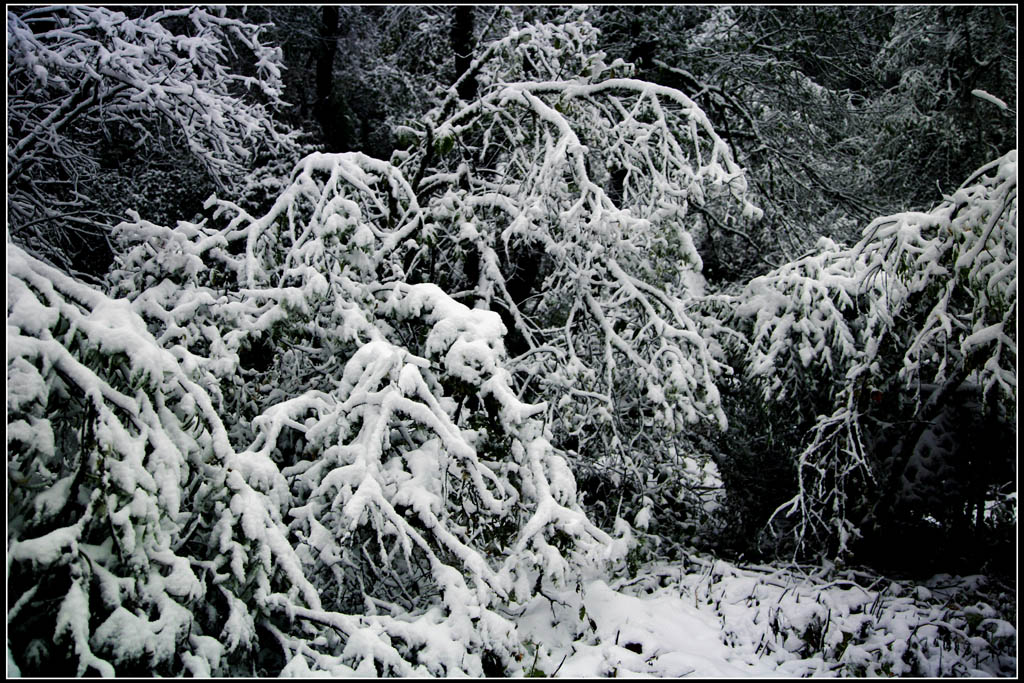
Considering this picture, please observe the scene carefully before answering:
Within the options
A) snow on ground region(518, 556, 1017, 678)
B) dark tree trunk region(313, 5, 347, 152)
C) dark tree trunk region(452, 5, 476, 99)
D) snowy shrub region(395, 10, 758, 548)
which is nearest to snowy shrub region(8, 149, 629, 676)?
snow on ground region(518, 556, 1017, 678)

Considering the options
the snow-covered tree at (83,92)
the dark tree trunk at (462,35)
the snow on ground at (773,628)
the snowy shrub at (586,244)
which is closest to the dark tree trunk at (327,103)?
the dark tree trunk at (462,35)

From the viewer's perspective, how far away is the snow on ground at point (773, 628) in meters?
3.72

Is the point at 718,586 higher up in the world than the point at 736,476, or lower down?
lower down

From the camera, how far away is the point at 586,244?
15.6 feet

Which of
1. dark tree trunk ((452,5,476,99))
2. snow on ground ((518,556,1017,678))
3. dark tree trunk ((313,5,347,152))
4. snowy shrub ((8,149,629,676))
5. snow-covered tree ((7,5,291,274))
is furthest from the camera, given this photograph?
dark tree trunk ((313,5,347,152))

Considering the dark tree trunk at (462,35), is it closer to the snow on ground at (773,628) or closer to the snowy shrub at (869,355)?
the snowy shrub at (869,355)

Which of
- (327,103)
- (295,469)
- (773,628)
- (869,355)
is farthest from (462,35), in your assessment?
(773,628)

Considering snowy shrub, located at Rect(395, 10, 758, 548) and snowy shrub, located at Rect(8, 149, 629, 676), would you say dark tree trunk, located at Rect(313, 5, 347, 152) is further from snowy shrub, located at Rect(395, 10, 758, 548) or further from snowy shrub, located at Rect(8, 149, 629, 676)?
snowy shrub, located at Rect(8, 149, 629, 676)

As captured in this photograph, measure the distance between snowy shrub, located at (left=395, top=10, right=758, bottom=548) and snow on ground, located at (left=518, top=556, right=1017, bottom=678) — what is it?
72 centimetres

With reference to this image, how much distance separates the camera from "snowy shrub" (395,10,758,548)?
4.60 meters

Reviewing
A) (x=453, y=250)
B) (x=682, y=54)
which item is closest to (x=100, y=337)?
(x=453, y=250)

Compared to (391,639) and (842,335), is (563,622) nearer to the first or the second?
(391,639)

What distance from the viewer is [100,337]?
213 cm

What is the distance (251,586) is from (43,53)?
398cm
